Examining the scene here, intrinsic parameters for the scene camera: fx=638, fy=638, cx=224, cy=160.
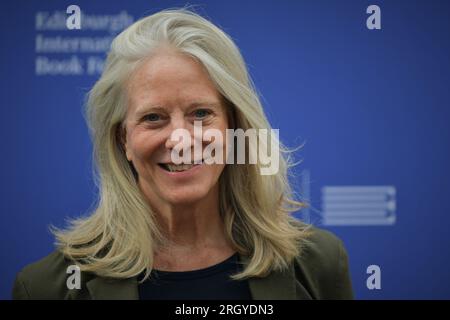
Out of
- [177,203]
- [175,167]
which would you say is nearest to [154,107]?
[175,167]

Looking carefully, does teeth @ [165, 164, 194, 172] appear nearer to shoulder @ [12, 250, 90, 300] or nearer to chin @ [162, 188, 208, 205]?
chin @ [162, 188, 208, 205]

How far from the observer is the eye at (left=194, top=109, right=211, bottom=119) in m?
1.81

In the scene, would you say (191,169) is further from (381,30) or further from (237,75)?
(381,30)

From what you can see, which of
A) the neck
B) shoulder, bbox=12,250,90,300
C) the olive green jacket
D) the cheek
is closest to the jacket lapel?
the olive green jacket

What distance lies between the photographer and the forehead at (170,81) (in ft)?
5.80

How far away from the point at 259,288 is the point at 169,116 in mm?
553

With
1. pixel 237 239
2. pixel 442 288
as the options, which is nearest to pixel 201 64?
pixel 237 239

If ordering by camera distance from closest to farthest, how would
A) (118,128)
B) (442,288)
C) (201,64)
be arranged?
(201,64) → (118,128) → (442,288)

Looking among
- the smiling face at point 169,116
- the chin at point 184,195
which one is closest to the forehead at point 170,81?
the smiling face at point 169,116

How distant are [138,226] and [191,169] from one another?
0.80 ft

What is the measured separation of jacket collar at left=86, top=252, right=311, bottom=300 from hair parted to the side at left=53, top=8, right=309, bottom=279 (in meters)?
0.02

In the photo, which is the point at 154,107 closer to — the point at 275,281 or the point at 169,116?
the point at 169,116

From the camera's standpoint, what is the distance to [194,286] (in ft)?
5.93
